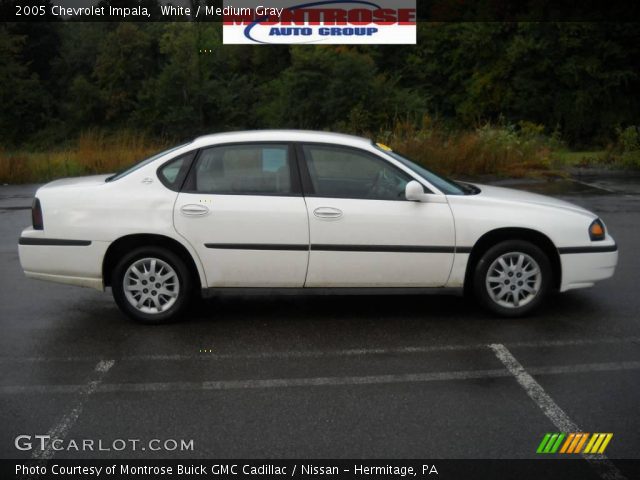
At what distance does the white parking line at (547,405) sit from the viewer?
402 cm

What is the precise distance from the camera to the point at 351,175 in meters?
6.71

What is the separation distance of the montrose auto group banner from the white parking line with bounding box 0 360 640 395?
29.9 metres

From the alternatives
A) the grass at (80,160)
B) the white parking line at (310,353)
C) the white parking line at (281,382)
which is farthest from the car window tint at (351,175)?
the grass at (80,160)

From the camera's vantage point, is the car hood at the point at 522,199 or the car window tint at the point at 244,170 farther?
the car hood at the point at 522,199

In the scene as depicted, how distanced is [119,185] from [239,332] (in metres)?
1.54

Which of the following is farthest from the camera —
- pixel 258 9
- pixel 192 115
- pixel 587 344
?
pixel 192 115

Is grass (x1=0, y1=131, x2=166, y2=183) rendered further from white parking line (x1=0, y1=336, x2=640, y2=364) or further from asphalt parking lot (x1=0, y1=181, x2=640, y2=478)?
white parking line (x1=0, y1=336, x2=640, y2=364)

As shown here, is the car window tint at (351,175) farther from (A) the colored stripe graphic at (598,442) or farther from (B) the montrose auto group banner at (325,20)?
(B) the montrose auto group banner at (325,20)

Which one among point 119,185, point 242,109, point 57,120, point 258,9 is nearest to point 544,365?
point 119,185

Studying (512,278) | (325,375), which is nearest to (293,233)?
(325,375)

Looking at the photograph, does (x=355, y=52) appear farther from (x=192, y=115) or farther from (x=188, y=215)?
(x=188, y=215)

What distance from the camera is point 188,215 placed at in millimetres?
6539

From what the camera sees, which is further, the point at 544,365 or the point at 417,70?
the point at 417,70

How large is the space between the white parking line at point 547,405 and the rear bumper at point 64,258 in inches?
123
